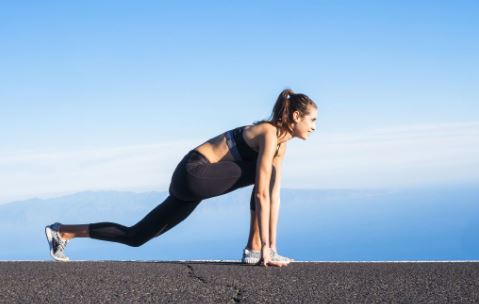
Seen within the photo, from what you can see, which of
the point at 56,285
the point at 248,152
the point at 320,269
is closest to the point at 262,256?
the point at 320,269

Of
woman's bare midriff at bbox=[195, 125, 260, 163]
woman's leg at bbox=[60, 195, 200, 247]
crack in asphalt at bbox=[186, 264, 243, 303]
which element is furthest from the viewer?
woman's leg at bbox=[60, 195, 200, 247]

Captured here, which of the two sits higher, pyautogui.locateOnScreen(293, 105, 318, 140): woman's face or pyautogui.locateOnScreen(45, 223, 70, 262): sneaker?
pyautogui.locateOnScreen(293, 105, 318, 140): woman's face

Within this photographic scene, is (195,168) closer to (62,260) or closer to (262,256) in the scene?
(262,256)

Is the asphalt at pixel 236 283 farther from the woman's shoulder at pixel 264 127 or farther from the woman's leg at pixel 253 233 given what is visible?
the woman's shoulder at pixel 264 127

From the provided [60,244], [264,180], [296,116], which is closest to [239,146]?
[264,180]

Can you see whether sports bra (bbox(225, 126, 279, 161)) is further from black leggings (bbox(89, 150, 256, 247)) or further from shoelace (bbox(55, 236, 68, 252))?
shoelace (bbox(55, 236, 68, 252))

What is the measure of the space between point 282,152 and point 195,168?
69 cm

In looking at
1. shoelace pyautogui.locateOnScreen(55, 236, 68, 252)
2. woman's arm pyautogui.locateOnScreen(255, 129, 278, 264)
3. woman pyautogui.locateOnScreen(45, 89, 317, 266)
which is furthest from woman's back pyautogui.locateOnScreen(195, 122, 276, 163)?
shoelace pyautogui.locateOnScreen(55, 236, 68, 252)

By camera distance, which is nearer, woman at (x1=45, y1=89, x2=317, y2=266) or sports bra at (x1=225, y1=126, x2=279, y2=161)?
woman at (x1=45, y1=89, x2=317, y2=266)

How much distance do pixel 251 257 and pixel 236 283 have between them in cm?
80

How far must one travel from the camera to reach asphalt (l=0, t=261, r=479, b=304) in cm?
365

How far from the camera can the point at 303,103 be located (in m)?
4.57

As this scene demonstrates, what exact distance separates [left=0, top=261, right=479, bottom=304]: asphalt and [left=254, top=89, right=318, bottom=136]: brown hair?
1033mm

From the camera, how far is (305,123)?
4.59 meters
